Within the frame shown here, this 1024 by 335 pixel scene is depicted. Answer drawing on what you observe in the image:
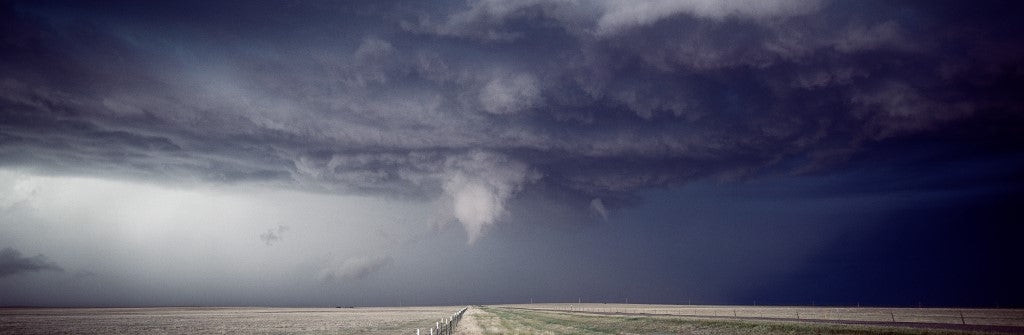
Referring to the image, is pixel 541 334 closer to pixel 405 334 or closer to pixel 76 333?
pixel 405 334

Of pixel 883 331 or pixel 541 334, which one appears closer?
pixel 883 331

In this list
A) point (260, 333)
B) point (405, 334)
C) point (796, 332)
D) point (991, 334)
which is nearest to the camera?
point (991, 334)

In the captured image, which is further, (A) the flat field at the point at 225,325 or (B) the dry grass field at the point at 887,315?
(B) the dry grass field at the point at 887,315

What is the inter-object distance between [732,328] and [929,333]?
1580 centimetres

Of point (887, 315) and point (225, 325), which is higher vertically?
point (887, 315)

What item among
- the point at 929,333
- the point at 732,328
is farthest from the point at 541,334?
the point at 929,333

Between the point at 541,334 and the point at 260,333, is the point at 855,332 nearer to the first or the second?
the point at 541,334

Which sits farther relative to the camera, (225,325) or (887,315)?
(887,315)

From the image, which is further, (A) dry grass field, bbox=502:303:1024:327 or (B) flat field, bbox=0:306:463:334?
(A) dry grass field, bbox=502:303:1024:327

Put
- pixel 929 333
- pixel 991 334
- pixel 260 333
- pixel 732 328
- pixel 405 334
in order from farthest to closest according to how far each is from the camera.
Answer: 1. pixel 260 333
2. pixel 405 334
3. pixel 732 328
4. pixel 929 333
5. pixel 991 334

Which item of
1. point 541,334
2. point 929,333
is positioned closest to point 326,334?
point 541,334

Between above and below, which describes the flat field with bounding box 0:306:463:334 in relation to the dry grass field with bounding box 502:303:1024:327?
below

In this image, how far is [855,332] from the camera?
36531 millimetres

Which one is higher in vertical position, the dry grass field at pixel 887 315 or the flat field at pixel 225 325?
the dry grass field at pixel 887 315
